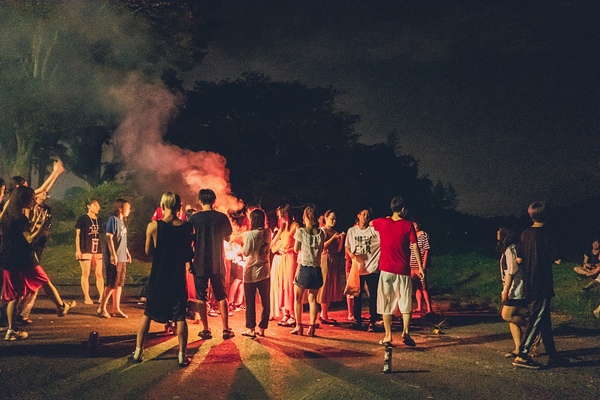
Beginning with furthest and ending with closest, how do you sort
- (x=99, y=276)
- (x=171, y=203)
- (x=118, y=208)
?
(x=99, y=276), (x=118, y=208), (x=171, y=203)

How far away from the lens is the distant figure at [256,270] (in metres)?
8.23

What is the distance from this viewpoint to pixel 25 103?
18922 millimetres

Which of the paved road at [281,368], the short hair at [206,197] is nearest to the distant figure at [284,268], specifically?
the paved road at [281,368]

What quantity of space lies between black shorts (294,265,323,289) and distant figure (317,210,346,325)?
42.7 inches

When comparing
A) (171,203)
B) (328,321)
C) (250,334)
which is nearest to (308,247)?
(250,334)

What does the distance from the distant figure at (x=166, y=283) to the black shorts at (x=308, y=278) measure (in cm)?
248

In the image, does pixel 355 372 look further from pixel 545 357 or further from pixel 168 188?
pixel 168 188

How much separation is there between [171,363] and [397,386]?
2.65 meters

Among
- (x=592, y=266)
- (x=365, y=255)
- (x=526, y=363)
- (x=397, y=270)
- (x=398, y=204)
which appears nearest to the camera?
(x=526, y=363)

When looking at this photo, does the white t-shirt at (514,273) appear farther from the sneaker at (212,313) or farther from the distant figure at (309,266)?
the sneaker at (212,313)

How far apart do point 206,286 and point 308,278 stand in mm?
1618

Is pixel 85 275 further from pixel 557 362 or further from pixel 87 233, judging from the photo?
pixel 557 362

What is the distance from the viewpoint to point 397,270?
7.73 metres

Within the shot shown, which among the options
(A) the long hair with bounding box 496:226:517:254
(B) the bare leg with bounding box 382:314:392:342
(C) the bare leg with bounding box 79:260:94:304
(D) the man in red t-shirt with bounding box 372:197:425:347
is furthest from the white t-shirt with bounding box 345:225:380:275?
(C) the bare leg with bounding box 79:260:94:304
